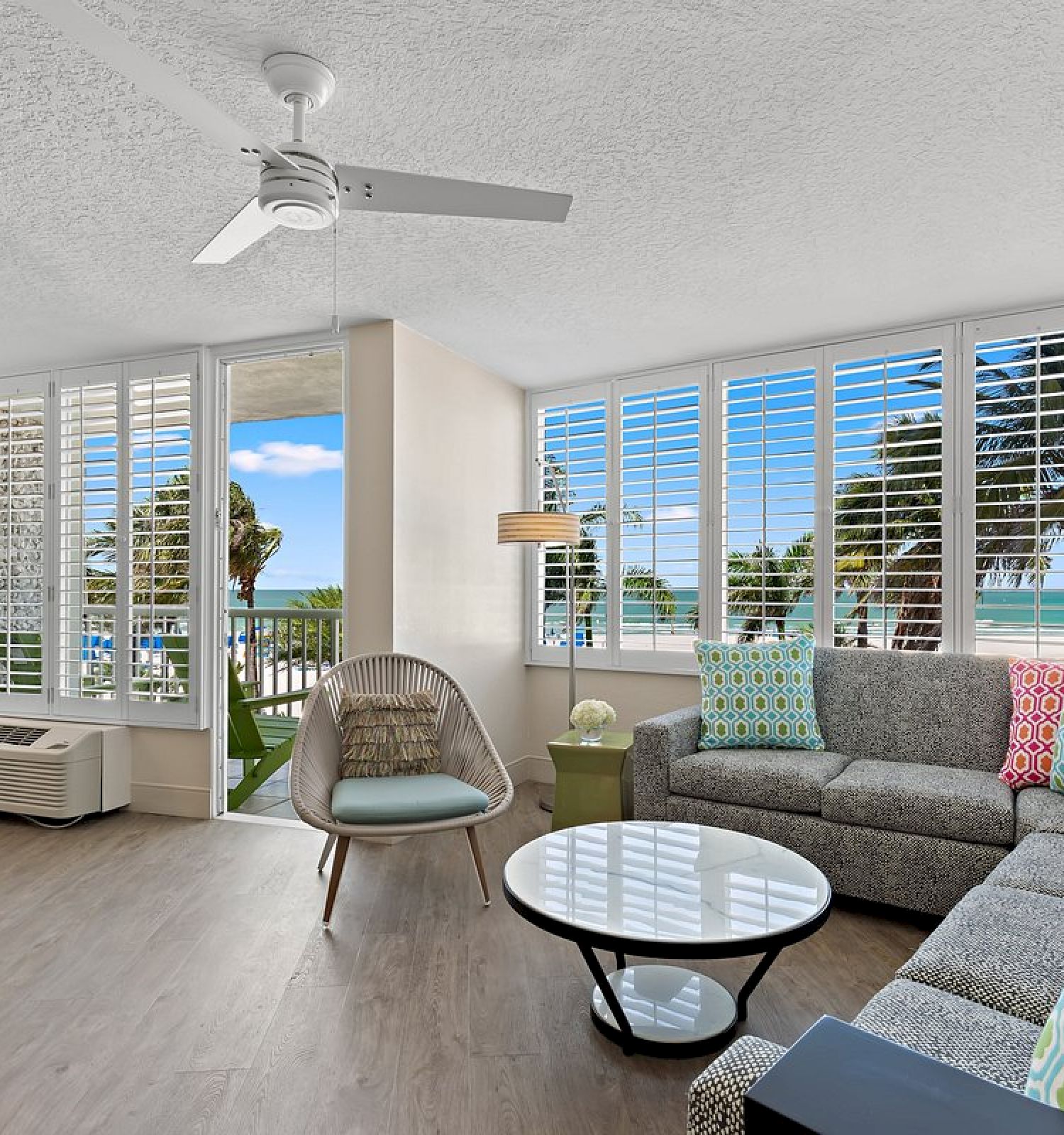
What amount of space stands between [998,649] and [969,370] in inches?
50.2

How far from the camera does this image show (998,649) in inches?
143

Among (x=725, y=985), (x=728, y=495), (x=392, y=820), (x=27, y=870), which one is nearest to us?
(x=725, y=985)

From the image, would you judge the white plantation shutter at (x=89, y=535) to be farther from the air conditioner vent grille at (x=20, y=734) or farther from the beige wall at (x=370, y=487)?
the beige wall at (x=370, y=487)

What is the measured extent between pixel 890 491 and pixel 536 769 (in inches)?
103

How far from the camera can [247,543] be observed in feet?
25.6

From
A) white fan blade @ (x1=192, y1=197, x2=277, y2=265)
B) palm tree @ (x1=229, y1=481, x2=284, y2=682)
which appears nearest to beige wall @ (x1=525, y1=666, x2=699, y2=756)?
white fan blade @ (x1=192, y1=197, x2=277, y2=265)

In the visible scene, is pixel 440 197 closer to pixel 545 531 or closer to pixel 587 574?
pixel 545 531

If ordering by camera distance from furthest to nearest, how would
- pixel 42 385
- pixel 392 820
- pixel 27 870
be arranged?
pixel 42 385, pixel 27 870, pixel 392 820

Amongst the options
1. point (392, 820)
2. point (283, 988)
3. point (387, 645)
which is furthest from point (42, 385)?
point (283, 988)

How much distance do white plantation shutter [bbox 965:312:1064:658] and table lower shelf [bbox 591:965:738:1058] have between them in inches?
86.3

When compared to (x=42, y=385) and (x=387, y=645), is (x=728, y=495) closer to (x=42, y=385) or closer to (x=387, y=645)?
(x=387, y=645)

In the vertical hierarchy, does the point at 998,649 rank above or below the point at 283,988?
above

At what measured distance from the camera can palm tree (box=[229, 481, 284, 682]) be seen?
7.70 m

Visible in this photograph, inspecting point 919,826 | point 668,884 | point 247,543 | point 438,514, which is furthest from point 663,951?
point 247,543
